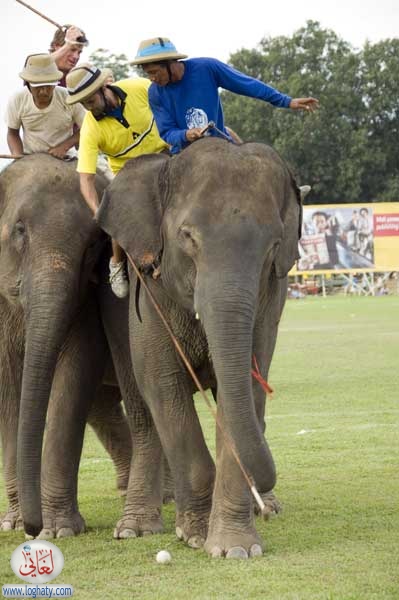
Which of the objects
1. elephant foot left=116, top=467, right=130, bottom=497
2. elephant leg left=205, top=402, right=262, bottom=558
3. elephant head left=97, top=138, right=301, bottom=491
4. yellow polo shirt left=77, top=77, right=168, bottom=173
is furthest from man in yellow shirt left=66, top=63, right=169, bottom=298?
elephant foot left=116, top=467, right=130, bottom=497

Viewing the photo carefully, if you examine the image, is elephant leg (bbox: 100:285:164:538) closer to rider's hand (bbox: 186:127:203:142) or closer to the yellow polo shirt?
the yellow polo shirt

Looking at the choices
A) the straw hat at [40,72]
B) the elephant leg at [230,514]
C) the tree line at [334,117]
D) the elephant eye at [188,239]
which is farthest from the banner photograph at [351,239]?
the elephant eye at [188,239]

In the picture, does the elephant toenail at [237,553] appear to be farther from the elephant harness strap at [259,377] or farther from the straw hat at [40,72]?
the straw hat at [40,72]

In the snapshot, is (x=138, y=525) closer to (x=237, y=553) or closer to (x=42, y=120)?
(x=237, y=553)

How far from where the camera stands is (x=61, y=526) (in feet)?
31.0

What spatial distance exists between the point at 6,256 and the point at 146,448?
1.59 m

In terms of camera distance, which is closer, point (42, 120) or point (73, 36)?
point (42, 120)

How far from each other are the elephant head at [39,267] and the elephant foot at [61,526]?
2.79 feet

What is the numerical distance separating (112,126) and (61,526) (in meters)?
2.65

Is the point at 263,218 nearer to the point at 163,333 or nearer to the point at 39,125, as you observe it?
the point at 163,333

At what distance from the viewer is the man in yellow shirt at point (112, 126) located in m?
9.20

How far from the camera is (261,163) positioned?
8.41 meters

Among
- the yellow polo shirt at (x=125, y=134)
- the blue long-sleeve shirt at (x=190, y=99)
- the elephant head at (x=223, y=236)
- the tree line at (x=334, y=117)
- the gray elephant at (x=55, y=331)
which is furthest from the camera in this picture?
the tree line at (x=334, y=117)

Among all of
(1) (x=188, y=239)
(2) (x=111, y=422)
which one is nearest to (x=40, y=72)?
(1) (x=188, y=239)
